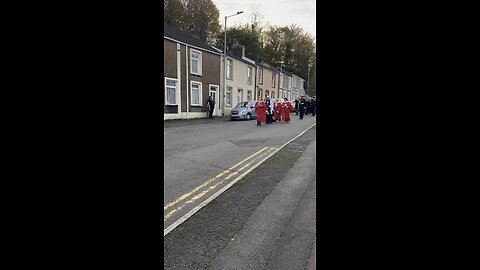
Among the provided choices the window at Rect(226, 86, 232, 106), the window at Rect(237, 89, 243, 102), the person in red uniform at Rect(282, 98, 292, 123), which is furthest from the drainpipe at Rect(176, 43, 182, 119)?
the window at Rect(237, 89, 243, 102)

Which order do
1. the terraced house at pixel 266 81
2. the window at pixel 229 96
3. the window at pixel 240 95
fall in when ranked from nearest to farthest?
the window at pixel 229 96, the window at pixel 240 95, the terraced house at pixel 266 81

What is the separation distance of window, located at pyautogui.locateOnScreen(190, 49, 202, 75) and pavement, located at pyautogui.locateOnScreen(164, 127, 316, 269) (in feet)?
53.5

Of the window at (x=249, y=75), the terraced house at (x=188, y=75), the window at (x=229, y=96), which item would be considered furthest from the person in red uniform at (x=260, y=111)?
the window at (x=249, y=75)

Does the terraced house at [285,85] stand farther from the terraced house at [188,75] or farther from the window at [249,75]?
the terraced house at [188,75]

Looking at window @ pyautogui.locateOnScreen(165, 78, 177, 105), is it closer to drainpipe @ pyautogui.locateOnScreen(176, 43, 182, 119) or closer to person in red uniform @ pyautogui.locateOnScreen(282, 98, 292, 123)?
drainpipe @ pyautogui.locateOnScreen(176, 43, 182, 119)

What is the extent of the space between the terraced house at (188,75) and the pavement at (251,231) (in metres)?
13.0

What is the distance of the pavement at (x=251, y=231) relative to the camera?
2.41 meters

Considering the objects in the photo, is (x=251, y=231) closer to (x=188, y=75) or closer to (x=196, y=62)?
(x=188, y=75)

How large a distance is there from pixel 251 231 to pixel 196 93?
1826cm

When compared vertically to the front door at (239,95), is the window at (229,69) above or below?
above

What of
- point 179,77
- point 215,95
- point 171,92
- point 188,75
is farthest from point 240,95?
point 171,92

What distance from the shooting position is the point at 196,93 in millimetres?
20578

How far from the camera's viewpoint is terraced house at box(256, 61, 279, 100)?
31.2m
